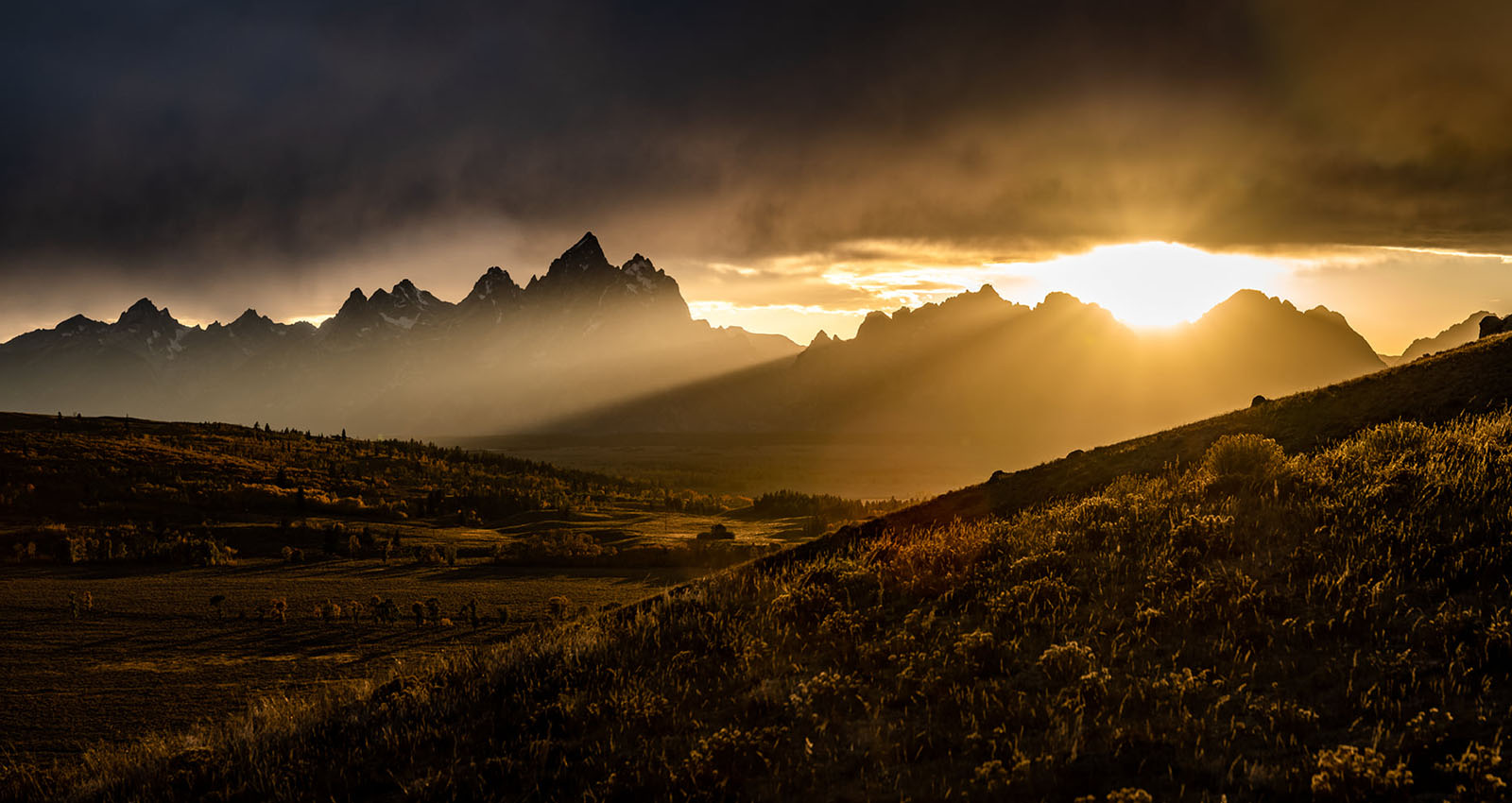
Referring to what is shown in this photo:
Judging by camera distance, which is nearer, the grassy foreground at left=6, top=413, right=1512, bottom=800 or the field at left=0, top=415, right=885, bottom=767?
the grassy foreground at left=6, top=413, right=1512, bottom=800

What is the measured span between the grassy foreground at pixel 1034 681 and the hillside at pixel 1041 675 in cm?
3

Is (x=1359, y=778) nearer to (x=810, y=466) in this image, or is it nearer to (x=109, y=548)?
(x=109, y=548)

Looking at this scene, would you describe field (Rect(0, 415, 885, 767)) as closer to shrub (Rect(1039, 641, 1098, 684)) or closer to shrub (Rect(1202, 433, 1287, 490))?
shrub (Rect(1039, 641, 1098, 684))

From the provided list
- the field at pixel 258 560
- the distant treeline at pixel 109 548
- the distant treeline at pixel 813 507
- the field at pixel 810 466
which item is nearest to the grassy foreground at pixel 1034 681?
the field at pixel 258 560

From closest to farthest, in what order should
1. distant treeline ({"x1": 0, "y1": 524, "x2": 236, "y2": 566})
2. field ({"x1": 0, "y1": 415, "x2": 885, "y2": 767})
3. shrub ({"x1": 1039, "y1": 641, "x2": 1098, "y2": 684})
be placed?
shrub ({"x1": 1039, "y1": 641, "x2": 1098, "y2": 684}), field ({"x1": 0, "y1": 415, "x2": 885, "y2": 767}), distant treeline ({"x1": 0, "y1": 524, "x2": 236, "y2": 566})

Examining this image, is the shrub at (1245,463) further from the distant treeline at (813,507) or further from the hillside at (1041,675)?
the distant treeline at (813,507)

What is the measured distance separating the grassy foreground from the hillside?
0.11 feet

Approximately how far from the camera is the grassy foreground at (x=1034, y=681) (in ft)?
19.7

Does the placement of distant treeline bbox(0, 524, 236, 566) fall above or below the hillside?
below

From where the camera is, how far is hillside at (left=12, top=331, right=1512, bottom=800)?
6.03 metres

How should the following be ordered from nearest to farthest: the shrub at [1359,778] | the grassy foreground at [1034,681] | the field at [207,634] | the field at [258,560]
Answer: the shrub at [1359,778]
the grassy foreground at [1034,681]
the field at [207,634]
the field at [258,560]

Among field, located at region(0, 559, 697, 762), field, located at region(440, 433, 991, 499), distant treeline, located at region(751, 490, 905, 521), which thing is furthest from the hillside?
field, located at region(440, 433, 991, 499)

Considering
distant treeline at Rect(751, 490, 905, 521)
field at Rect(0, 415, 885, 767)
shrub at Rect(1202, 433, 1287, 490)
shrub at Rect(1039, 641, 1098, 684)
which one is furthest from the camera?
distant treeline at Rect(751, 490, 905, 521)

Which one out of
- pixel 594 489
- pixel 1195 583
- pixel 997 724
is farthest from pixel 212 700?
pixel 594 489
